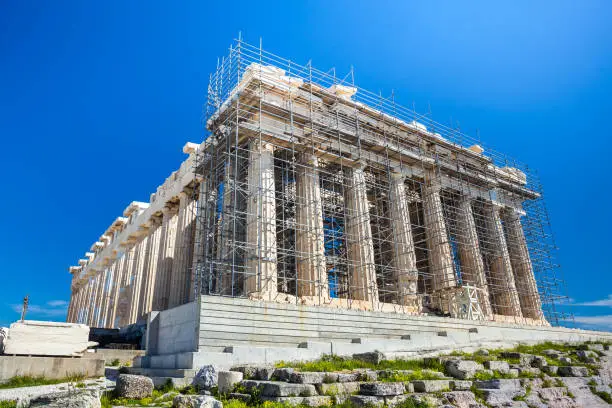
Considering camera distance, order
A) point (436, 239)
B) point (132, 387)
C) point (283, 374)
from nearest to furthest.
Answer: point (283, 374) < point (132, 387) < point (436, 239)

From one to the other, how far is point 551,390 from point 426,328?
11.8 meters

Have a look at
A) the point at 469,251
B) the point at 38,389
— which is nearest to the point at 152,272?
the point at 38,389

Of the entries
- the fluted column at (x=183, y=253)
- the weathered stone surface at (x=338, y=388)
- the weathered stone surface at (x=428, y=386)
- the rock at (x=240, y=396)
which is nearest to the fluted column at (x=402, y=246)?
the fluted column at (x=183, y=253)

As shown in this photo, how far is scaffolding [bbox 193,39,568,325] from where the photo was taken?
77.6 feet

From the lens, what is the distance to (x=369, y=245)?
2634 centimetres

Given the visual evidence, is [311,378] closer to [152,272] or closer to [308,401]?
Answer: [308,401]

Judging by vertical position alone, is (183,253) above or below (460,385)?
above

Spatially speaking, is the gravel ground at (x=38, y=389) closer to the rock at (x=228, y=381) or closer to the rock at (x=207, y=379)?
the rock at (x=207, y=379)

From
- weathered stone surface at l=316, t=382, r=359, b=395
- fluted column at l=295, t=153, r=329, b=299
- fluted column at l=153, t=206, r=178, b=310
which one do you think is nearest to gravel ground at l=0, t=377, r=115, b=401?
weathered stone surface at l=316, t=382, r=359, b=395

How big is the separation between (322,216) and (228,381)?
16668 mm

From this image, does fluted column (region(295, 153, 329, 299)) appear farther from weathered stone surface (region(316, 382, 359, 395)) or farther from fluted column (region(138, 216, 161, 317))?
fluted column (region(138, 216, 161, 317))

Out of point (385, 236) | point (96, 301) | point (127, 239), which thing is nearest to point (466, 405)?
point (385, 236)

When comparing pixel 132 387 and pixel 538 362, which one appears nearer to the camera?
pixel 132 387

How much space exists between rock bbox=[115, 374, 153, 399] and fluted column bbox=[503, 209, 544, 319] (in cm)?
3180
